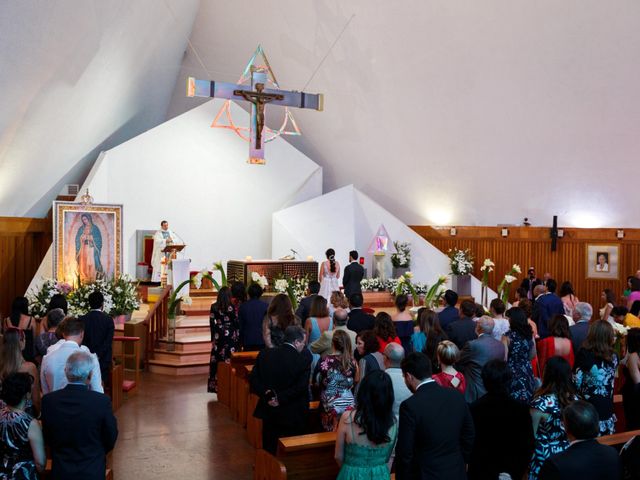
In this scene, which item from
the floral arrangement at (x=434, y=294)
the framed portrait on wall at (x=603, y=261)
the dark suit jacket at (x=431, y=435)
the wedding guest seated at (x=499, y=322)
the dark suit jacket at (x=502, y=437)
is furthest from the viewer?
the framed portrait on wall at (x=603, y=261)

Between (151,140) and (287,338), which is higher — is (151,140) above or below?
above

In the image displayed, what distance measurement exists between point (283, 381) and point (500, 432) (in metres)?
1.52

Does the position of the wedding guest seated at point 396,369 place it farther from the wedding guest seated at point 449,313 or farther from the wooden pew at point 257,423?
the wedding guest seated at point 449,313

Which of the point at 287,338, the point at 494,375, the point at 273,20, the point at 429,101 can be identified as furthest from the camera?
the point at 273,20

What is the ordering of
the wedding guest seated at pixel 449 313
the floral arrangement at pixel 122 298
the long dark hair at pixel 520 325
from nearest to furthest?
the long dark hair at pixel 520 325 < the wedding guest seated at pixel 449 313 < the floral arrangement at pixel 122 298

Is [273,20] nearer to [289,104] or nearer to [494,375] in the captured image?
[289,104]

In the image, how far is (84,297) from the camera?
9.28 meters

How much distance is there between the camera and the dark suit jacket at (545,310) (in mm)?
7598

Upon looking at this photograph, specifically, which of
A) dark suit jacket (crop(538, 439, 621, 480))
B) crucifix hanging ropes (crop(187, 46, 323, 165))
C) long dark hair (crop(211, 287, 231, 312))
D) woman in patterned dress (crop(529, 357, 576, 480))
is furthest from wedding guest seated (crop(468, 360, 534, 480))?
crucifix hanging ropes (crop(187, 46, 323, 165))

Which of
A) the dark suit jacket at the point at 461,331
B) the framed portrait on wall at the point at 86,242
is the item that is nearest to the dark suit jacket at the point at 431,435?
the dark suit jacket at the point at 461,331

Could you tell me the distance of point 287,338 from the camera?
14.7 feet

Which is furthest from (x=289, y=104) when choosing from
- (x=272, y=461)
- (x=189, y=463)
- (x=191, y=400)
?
(x=272, y=461)

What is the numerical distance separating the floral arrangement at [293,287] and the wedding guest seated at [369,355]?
5.45 metres

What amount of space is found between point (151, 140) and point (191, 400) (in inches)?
322
